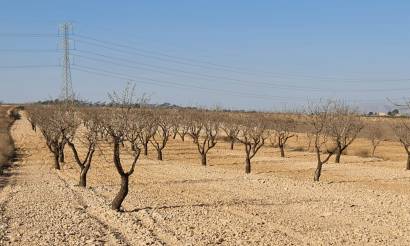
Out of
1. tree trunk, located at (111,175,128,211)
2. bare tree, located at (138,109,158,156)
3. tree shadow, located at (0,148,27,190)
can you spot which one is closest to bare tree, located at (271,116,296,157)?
bare tree, located at (138,109,158,156)

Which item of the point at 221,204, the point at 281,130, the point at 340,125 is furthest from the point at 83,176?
the point at 281,130

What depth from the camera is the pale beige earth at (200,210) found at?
17.5m

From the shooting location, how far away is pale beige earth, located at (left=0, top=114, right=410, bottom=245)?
1750cm

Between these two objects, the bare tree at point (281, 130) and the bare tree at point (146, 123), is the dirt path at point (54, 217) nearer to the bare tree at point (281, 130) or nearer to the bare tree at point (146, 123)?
the bare tree at point (146, 123)

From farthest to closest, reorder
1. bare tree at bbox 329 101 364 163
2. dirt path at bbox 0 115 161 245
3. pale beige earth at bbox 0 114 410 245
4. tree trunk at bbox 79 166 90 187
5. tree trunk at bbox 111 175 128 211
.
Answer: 1. bare tree at bbox 329 101 364 163
2. tree trunk at bbox 79 166 90 187
3. tree trunk at bbox 111 175 128 211
4. pale beige earth at bbox 0 114 410 245
5. dirt path at bbox 0 115 161 245

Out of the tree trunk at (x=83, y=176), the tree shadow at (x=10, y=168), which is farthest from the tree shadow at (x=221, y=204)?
the tree shadow at (x=10, y=168)

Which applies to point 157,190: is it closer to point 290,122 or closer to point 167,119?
point 167,119

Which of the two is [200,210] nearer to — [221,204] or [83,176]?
[221,204]

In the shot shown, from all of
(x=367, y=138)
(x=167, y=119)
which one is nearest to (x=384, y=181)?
(x=167, y=119)

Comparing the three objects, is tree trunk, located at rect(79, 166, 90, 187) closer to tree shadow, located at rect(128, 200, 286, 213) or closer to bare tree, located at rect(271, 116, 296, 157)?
tree shadow, located at rect(128, 200, 286, 213)

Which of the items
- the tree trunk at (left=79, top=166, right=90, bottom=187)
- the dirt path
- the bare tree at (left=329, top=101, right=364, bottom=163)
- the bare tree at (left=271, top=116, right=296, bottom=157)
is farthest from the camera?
the bare tree at (left=271, top=116, right=296, bottom=157)

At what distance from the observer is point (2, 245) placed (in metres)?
16.3

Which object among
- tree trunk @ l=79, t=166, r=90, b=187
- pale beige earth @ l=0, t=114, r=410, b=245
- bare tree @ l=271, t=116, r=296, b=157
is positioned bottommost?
pale beige earth @ l=0, t=114, r=410, b=245

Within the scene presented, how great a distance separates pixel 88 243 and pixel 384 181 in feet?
83.4
